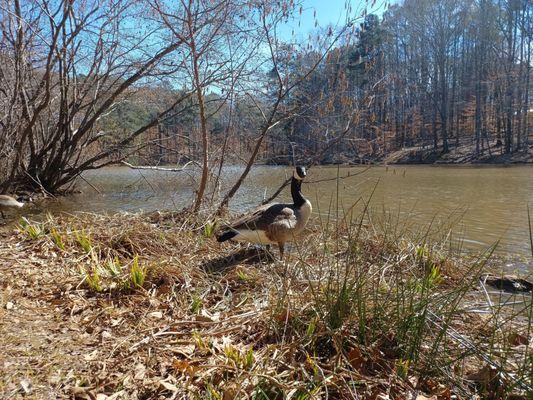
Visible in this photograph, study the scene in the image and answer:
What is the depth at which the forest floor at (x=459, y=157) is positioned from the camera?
32.1 metres

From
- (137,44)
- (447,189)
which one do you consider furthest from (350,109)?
(447,189)

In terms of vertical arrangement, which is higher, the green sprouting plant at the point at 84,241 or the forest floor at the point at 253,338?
the green sprouting plant at the point at 84,241

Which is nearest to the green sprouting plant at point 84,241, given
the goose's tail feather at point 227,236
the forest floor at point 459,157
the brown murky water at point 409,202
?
the goose's tail feather at point 227,236

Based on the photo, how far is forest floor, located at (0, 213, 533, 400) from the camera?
2.08 meters

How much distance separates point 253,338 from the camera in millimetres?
2672

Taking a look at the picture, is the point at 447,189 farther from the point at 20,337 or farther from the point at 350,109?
the point at 20,337

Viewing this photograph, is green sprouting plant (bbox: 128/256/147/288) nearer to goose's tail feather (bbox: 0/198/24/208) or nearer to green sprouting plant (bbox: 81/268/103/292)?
green sprouting plant (bbox: 81/268/103/292)

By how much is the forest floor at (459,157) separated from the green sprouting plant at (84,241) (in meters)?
29.4

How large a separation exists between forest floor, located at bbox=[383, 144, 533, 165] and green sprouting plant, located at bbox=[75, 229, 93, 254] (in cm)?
2941

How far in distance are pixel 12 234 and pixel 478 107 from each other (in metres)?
42.4

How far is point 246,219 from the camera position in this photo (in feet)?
17.9

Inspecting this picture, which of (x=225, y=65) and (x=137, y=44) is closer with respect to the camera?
(x=225, y=65)

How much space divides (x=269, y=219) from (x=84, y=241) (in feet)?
7.54

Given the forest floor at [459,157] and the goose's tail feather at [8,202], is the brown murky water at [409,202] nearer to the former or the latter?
the goose's tail feather at [8,202]
